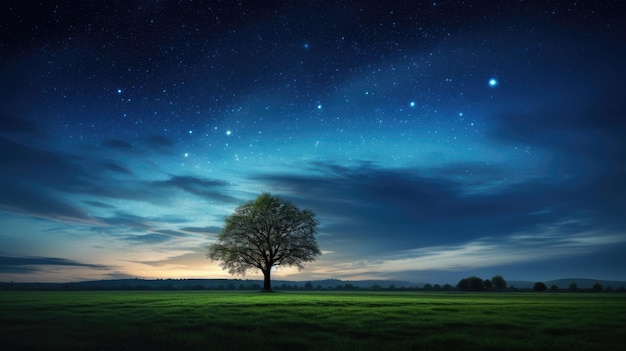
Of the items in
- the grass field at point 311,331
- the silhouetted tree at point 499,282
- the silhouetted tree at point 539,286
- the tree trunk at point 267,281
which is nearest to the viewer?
the grass field at point 311,331

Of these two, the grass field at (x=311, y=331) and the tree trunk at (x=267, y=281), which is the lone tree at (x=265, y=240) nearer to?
the tree trunk at (x=267, y=281)

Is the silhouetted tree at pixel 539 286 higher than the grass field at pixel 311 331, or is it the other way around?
the grass field at pixel 311 331

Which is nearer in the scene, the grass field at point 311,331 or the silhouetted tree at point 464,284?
the grass field at point 311,331

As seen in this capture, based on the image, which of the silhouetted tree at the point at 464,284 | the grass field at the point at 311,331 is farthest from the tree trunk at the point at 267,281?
the silhouetted tree at the point at 464,284

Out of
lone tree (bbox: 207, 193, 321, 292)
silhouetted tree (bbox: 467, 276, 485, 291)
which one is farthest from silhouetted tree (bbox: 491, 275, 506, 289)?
lone tree (bbox: 207, 193, 321, 292)

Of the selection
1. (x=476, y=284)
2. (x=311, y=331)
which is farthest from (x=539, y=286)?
(x=311, y=331)

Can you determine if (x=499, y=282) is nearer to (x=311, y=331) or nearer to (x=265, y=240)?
(x=265, y=240)

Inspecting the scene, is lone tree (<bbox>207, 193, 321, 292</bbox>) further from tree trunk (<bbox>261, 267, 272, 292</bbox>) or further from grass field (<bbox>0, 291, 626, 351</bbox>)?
grass field (<bbox>0, 291, 626, 351</bbox>)

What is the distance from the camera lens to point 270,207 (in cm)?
6862

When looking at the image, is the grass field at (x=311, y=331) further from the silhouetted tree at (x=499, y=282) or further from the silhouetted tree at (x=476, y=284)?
the silhouetted tree at (x=499, y=282)

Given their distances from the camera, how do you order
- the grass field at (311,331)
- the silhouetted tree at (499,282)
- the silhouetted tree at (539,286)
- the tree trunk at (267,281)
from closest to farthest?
the grass field at (311,331) < the tree trunk at (267,281) < the silhouetted tree at (539,286) < the silhouetted tree at (499,282)

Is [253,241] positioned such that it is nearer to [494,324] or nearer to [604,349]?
[494,324]

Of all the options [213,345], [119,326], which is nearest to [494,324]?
[213,345]

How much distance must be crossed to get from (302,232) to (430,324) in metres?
48.5
